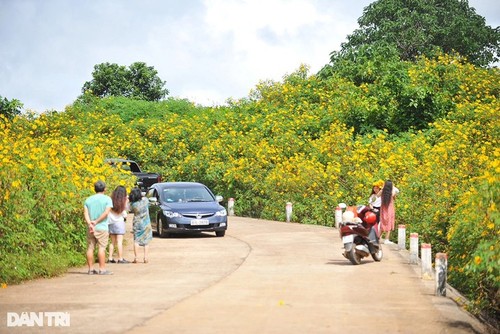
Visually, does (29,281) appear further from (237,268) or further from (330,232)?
(330,232)

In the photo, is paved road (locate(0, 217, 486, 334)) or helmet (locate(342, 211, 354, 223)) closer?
paved road (locate(0, 217, 486, 334))

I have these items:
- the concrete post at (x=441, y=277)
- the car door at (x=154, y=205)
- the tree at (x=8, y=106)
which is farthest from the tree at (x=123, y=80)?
the concrete post at (x=441, y=277)

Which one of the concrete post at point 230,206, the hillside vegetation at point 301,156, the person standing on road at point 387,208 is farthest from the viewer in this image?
the concrete post at point 230,206

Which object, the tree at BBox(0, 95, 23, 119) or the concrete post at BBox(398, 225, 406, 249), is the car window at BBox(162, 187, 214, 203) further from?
Result: the tree at BBox(0, 95, 23, 119)

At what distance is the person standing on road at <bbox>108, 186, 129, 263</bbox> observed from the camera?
60.8ft

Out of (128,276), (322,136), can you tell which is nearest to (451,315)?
(128,276)

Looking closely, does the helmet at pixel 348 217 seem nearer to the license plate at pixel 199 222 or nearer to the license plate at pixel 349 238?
the license plate at pixel 349 238

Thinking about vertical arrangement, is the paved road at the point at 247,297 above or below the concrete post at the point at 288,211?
below

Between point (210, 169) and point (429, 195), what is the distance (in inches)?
598

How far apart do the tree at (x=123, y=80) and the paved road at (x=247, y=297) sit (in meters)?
53.7

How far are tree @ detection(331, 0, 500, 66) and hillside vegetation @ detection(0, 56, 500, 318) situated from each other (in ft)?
49.8

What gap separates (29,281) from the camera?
1594 centimetres

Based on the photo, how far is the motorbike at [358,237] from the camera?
61.7 feet

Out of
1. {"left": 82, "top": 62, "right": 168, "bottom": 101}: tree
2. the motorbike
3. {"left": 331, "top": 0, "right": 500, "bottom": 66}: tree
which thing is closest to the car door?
the motorbike
